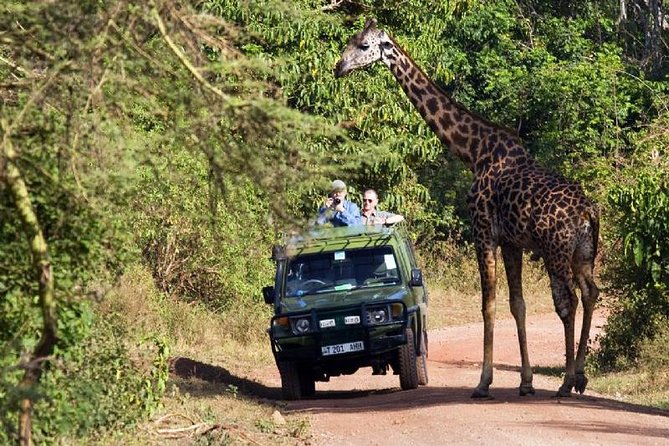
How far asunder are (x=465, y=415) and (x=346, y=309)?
2.41m

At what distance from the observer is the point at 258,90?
8875mm

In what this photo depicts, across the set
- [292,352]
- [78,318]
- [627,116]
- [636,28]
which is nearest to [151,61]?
[78,318]

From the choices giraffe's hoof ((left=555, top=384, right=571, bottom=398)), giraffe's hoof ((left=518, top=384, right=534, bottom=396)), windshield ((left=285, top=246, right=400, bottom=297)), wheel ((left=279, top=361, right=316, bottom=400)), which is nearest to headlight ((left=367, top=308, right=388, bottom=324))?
windshield ((left=285, top=246, right=400, bottom=297))

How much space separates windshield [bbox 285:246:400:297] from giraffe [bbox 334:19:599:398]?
1236mm

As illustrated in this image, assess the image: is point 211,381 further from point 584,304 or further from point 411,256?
point 584,304

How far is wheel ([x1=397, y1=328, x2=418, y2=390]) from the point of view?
15031 mm

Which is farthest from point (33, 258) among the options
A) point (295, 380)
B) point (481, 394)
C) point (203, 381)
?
point (203, 381)

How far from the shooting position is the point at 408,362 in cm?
1515

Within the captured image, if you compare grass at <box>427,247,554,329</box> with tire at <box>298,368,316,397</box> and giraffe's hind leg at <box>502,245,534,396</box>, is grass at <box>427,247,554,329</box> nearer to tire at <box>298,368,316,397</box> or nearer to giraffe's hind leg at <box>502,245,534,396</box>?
tire at <box>298,368,316,397</box>

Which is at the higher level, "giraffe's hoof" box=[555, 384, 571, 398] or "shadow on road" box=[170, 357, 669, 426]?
"giraffe's hoof" box=[555, 384, 571, 398]

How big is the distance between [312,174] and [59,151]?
4.49ft

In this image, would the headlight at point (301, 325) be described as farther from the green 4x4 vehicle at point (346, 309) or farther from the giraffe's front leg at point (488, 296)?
the giraffe's front leg at point (488, 296)

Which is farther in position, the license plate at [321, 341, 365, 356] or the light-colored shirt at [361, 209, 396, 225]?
the light-colored shirt at [361, 209, 396, 225]

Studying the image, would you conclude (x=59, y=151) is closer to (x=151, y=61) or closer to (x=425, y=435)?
(x=151, y=61)
